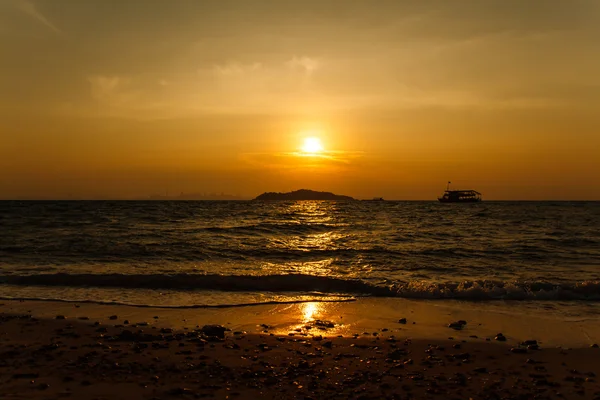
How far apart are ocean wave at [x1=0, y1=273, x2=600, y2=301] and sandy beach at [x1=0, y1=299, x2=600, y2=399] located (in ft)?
11.1

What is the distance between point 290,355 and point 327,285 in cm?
990

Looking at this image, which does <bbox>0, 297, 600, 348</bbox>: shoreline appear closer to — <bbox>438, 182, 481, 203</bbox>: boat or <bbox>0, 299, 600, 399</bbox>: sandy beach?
<bbox>0, 299, 600, 399</bbox>: sandy beach

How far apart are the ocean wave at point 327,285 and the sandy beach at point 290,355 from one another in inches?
134

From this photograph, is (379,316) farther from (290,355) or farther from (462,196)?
(462,196)

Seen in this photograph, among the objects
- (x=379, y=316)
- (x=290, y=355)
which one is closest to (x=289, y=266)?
(x=379, y=316)

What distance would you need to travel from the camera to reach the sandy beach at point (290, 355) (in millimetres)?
7781

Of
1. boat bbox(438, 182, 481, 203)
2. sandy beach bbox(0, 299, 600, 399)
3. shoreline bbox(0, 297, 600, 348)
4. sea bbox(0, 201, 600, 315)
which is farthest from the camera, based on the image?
boat bbox(438, 182, 481, 203)

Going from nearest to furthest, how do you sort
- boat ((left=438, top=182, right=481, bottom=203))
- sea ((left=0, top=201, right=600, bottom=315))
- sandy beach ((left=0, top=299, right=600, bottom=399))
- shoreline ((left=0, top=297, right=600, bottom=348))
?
sandy beach ((left=0, top=299, right=600, bottom=399)), shoreline ((left=0, top=297, right=600, bottom=348)), sea ((left=0, top=201, right=600, bottom=315)), boat ((left=438, top=182, right=481, bottom=203))

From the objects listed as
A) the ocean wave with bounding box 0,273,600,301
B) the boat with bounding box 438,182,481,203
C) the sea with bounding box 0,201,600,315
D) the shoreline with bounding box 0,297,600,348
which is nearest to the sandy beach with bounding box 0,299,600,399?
the shoreline with bounding box 0,297,600,348

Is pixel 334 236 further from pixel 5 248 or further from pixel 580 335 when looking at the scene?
pixel 580 335

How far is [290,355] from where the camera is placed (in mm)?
9609

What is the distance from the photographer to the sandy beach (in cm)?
778

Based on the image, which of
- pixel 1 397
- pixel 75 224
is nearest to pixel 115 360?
pixel 1 397

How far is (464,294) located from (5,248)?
28.7 m
